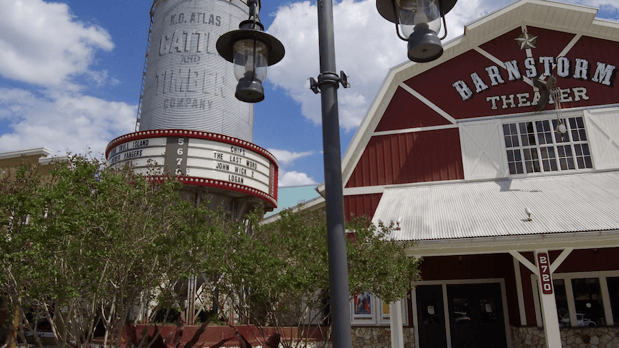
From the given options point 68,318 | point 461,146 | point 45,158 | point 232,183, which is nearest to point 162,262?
point 68,318

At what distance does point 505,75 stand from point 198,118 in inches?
607

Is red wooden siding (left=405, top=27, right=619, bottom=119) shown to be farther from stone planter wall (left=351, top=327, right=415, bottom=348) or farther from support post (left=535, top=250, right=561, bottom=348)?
stone planter wall (left=351, top=327, right=415, bottom=348)

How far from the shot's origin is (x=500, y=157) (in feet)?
48.1

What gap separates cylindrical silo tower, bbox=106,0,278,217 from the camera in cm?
1906

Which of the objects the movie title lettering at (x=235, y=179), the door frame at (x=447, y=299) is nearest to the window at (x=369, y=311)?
the door frame at (x=447, y=299)

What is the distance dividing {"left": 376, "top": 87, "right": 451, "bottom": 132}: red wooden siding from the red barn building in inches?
1.4

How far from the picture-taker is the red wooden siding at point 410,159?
1498cm

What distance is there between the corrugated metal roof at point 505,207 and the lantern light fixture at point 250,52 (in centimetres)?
730

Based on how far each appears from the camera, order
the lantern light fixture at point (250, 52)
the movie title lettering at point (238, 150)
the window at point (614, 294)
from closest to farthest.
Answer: the lantern light fixture at point (250, 52) → the window at point (614, 294) → the movie title lettering at point (238, 150)

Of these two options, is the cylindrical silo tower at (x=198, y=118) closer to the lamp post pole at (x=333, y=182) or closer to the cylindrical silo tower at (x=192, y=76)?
the cylindrical silo tower at (x=192, y=76)

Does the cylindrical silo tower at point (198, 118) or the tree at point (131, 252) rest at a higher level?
Result: the cylindrical silo tower at point (198, 118)

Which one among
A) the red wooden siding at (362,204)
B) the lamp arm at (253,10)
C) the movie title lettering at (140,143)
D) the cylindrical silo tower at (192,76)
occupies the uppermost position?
the cylindrical silo tower at (192,76)

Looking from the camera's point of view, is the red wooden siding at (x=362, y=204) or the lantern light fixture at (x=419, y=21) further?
the red wooden siding at (x=362, y=204)

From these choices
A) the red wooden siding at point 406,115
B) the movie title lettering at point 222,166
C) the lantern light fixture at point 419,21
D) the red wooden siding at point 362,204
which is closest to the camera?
the lantern light fixture at point 419,21
